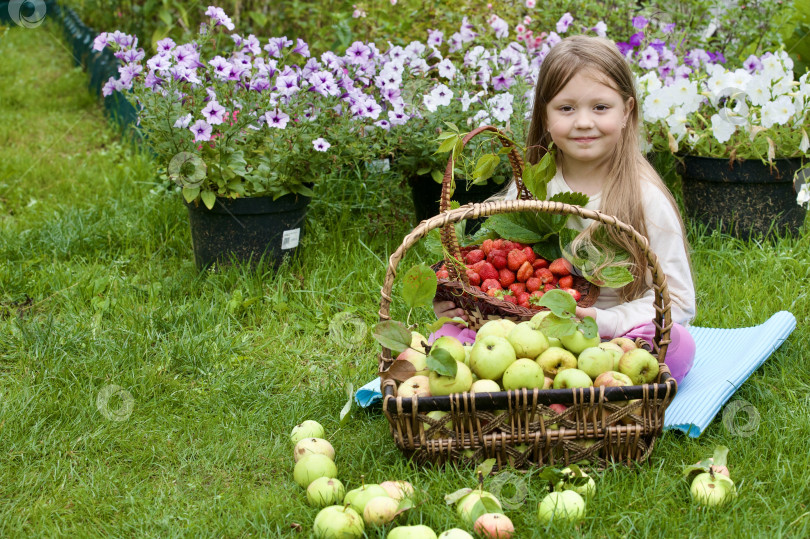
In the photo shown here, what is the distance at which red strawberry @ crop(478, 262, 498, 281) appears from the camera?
8.23ft

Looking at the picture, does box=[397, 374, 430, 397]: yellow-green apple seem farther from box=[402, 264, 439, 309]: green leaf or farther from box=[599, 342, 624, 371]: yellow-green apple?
box=[599, 342, 624, 371]: yellow-green apple

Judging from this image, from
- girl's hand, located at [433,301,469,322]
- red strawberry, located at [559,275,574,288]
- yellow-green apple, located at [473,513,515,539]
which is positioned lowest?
yellow-green apple, located at [473,513,515,539]

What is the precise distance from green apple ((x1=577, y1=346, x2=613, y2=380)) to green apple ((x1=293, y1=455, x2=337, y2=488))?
0.68 metres

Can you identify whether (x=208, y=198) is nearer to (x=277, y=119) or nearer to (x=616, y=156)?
(x=277, y=119)

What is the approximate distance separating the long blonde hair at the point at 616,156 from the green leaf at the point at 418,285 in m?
0.58

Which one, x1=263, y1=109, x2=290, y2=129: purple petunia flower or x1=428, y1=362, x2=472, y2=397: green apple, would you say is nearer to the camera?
x1=428, y1=362, x2=472, y2=397: green apple

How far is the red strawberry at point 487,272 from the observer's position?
8.23 ft

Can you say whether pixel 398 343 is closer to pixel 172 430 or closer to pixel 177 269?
pixel 172 430

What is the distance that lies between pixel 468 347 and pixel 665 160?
223 centimetres

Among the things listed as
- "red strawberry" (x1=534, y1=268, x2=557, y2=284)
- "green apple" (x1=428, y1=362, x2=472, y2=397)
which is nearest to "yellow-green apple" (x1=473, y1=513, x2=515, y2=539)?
"green apple" (x1=428, y1=362, x2=472, y2=397)

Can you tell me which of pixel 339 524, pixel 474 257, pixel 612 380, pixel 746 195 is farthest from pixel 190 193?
pixel 746 195

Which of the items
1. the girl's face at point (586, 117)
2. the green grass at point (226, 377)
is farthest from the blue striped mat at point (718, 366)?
the girl's face at point (586, 117)

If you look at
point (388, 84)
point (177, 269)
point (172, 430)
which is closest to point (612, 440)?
point (172, 430)

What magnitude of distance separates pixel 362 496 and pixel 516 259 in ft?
3.16
